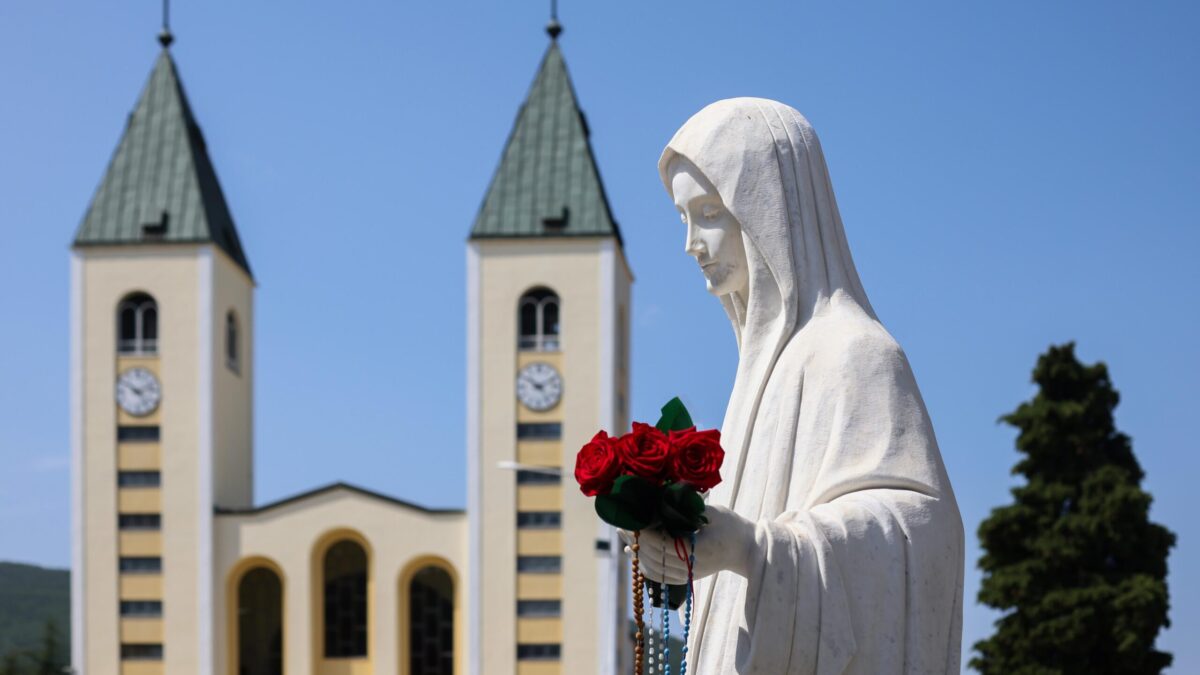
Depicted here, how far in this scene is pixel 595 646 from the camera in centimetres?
5553

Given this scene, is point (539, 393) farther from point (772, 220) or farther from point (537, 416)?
point (772, 220)

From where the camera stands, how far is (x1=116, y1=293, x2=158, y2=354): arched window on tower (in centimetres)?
5831

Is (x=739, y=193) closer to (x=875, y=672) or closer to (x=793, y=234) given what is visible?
(x=793, y=234)

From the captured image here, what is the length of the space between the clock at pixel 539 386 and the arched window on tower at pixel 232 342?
9775 mm

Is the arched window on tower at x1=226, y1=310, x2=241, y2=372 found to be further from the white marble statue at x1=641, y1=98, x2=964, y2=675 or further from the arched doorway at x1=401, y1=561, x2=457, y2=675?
the white marble statue at x1=641, y1=98, x2=964, y2=675

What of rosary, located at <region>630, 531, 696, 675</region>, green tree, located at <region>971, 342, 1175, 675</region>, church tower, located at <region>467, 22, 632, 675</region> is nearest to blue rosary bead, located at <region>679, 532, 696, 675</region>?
rosary, located at <region>630, 531, 696, 675</region>

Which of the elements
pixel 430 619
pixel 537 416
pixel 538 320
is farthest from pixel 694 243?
pixel 430 619

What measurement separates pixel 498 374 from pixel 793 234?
53568 millimetres

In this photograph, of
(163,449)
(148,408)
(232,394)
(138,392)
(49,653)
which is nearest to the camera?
(49,653)

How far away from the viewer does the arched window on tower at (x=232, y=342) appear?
6109 centimetres

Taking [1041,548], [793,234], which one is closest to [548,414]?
[1041,548]

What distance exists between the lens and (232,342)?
62.2 m

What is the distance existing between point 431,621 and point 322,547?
3.97 meters

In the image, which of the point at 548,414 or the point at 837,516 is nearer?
the point at 837,516
